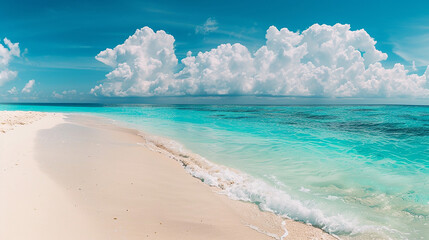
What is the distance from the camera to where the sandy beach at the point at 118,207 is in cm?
476

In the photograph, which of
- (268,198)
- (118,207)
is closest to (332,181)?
(268,198)

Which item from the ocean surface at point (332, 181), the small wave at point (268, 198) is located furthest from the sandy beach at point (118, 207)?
the ocean surface at point (332, 181)

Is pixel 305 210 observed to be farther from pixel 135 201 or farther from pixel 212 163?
pixel 212 163

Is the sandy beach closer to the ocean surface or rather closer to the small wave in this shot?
the small wave


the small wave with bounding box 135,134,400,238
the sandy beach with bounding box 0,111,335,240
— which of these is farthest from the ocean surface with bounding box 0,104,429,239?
the sandy beach with bounding box 0,111,335,240

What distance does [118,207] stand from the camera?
229 inches

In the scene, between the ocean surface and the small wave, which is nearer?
the small wave

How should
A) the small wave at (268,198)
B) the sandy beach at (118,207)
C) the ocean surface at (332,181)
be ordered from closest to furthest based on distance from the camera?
the sandy beach at (118,207) → the small wave at (268,198) → the ocean surface at (332,181)

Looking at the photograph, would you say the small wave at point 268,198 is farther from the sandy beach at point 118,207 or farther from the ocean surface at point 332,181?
the sandy beach at point 118,207

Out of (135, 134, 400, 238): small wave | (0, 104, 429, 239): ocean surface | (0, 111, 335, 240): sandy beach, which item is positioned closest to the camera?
(0, 111, 335, 240): sandy beach

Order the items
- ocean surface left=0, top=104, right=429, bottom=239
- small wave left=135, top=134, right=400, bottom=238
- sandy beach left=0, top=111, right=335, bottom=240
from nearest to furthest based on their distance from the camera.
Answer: sandy beach left=0, top=111, right=335, bottom=240
small wave left=135, top=134, right=400, bottom=238
ocean surface left=0, top=104, right=429, bottom=239

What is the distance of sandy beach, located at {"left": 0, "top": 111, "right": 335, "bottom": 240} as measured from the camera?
15.6 ft

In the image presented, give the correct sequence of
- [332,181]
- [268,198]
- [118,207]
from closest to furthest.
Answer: [118,207], [268,198], [332,181]

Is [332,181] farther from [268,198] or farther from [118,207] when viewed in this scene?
[118,207]
